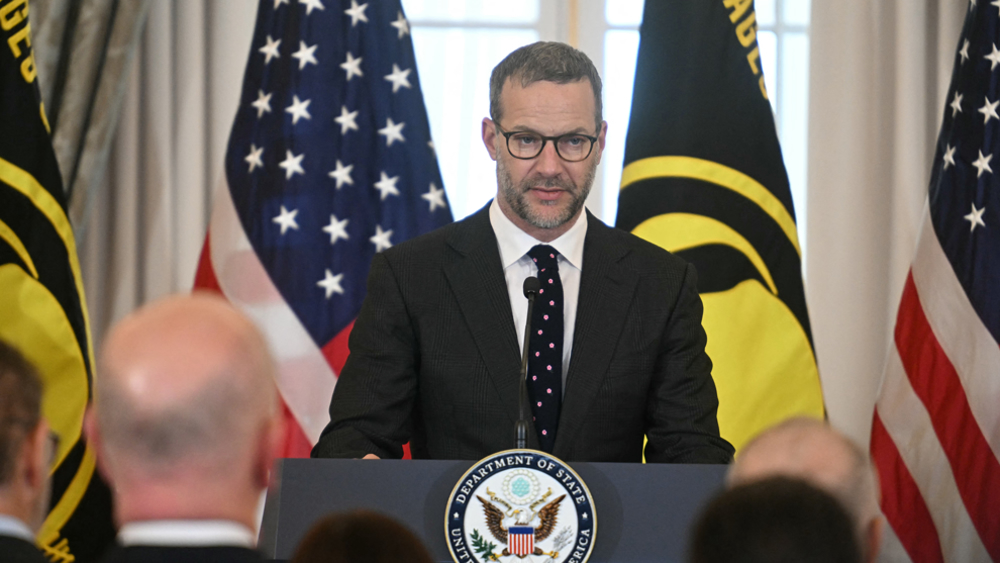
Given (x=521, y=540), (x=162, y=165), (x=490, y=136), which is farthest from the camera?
(x=162, y=165)

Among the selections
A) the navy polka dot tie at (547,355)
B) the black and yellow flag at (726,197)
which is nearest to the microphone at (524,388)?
the navy polka dot tie at (547,355)

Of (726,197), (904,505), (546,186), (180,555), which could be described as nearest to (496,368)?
(546,186)

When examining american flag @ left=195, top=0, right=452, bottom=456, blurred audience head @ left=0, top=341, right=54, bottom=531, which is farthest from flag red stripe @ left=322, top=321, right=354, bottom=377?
blurred audience head @ left=0, top=341, right=54, bottom=531

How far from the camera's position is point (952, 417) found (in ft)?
12.8

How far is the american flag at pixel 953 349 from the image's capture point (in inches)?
152

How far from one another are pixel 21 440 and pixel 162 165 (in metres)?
3.26

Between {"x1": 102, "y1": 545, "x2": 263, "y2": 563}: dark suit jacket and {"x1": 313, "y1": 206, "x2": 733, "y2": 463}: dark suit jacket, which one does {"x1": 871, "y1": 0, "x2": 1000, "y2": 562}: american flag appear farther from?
{"x1": 102, "y1": 545, "x2": 263, "y2": 563}: dark suit jacket

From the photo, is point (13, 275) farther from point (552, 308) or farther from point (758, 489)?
point (758, 489)

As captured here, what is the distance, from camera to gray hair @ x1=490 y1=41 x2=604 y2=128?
8.36 ft

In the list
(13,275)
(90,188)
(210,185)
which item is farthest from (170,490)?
(210,185)

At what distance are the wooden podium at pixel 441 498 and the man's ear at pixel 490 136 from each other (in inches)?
42.8

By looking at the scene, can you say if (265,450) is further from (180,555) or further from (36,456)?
(36,456)

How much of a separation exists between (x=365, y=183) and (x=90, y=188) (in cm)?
104

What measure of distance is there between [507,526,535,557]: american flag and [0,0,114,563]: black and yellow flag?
8.04 feet
